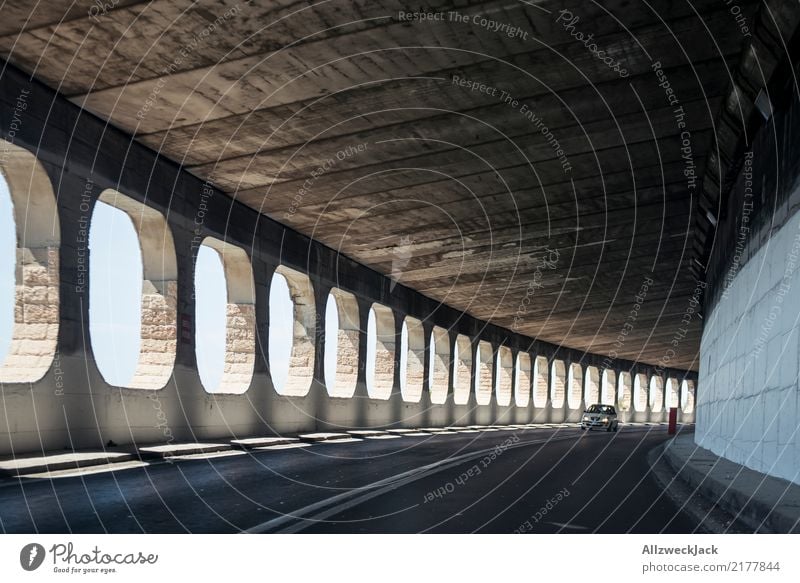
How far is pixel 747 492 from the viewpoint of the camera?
938cm

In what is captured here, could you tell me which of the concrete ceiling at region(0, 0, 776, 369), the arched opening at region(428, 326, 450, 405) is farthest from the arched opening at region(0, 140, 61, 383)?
the arched opening at region(428, 326, 450, 405)

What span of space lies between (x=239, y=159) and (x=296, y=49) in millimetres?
5984

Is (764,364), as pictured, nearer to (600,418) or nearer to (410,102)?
(410,102)

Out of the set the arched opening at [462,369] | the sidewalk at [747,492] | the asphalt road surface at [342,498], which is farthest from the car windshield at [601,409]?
the sidewalk at [747,492]

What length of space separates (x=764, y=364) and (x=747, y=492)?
3285 millimetres

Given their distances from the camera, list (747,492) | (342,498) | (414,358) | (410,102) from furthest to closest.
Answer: (414,358)
(410,102)
(342,498)
(747,492)

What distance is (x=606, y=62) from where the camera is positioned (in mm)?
15625

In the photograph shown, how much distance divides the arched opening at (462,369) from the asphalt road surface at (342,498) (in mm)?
28347

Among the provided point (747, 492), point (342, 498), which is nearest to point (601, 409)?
point (747, 492)

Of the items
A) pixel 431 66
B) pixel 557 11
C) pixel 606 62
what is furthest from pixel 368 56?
pixel 606 62

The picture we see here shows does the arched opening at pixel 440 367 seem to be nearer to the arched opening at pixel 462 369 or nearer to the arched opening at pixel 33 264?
the arched opening at pixel 462 369

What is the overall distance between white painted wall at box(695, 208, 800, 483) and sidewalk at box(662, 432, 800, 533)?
0.27 meters

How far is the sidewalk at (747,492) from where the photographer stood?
24.7 feet
